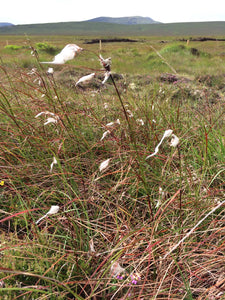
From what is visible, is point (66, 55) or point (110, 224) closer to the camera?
point (66, 55)

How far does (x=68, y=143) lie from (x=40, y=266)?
114 cm

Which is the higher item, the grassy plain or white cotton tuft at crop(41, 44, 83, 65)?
white cotton tuft at crop(41, 44, 83, 65)

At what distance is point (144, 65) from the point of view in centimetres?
1368

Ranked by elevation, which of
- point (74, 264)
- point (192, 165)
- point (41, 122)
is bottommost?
point (74, 264)

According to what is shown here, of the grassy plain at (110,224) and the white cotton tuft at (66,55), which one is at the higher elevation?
the white cotton tuft at (66,55)

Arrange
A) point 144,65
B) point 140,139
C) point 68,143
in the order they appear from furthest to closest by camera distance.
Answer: point 144,65 → point 140,139 → point 68,143

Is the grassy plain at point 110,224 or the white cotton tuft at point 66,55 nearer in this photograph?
the white cotton tuft at point 66,55

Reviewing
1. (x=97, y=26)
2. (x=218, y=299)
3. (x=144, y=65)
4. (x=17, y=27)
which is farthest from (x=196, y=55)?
(x=17, y=27)

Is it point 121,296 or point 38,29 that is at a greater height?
point 38,29

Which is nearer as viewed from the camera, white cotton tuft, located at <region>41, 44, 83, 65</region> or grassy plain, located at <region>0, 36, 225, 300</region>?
white cotton tuft, located at <region>41, 44, 83, 65</region>

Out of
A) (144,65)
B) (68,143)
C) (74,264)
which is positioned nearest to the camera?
(74,264)

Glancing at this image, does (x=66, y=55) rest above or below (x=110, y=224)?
above

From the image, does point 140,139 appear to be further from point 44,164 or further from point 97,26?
point 97,26

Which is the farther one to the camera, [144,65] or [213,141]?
[144,65]
